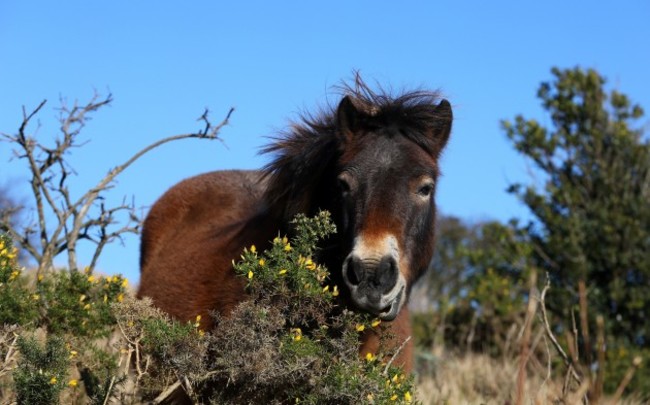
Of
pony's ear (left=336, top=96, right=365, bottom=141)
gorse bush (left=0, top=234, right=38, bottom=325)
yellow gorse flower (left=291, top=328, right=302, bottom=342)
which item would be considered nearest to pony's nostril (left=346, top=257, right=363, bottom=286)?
yellow gorse flower (left=291, top=328, right=302, bottom=342)

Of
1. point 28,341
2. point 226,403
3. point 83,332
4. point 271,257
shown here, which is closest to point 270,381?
point 226,403

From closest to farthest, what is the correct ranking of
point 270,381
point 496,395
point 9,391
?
point 270,381, point 9,391, point 496,395

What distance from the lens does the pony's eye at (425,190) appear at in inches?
190

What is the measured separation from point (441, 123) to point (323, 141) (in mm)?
779

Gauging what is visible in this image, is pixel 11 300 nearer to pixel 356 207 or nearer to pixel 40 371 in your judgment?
pixel 40 371

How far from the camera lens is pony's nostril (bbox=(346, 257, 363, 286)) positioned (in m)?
4.17

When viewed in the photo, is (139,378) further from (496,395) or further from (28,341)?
(496,395)

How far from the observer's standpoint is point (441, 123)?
212 inches

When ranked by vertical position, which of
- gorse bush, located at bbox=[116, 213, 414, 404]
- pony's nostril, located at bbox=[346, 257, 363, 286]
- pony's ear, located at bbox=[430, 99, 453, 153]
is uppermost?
pony's ear, located at bbox=[430, 99, 453, 153]

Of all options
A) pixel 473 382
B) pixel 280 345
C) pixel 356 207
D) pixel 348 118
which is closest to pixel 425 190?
pixel 356 207

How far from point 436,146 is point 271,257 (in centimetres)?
159

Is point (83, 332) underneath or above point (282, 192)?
underneath

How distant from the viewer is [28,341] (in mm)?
4488

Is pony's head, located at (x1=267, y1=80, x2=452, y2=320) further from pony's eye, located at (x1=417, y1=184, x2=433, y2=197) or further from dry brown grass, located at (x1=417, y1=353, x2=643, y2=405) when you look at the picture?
dry brown grass, located at (x1=417, y1=353, x2=643, y2=405)
